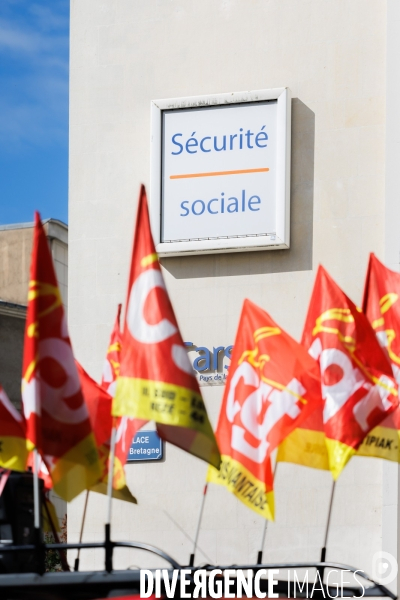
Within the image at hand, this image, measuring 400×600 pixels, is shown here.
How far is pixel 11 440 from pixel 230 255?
27.6 feet

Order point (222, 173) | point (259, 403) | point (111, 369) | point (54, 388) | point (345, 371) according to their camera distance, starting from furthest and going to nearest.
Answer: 1. point (222, 173)
2. point (111, 369)
3. point (259, 403)
4. point (345, 371)
5. point (54, 388)

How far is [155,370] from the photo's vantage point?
31.5 ft

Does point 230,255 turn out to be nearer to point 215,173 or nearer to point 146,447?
point 215,173

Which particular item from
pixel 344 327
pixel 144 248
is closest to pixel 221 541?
pixel 344 327

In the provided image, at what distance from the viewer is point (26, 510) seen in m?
9.33

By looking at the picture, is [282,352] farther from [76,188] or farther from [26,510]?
[76,188]

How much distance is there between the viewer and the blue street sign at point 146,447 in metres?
17.9

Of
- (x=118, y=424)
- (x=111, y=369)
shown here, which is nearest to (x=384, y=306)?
(x=118, y=424)

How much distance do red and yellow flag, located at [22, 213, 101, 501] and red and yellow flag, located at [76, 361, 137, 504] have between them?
1530mm

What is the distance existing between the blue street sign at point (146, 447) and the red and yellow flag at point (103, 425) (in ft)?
16.5

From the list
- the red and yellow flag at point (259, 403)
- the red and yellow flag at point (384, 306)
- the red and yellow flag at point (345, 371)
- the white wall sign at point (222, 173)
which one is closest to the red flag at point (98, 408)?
the red and yellow flag at point (259, 403)

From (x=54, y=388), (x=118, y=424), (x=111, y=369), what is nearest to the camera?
(x=54, y=388)

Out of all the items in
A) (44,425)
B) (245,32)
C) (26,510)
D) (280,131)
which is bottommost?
(26,510)

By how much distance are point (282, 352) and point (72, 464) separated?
2291mm
